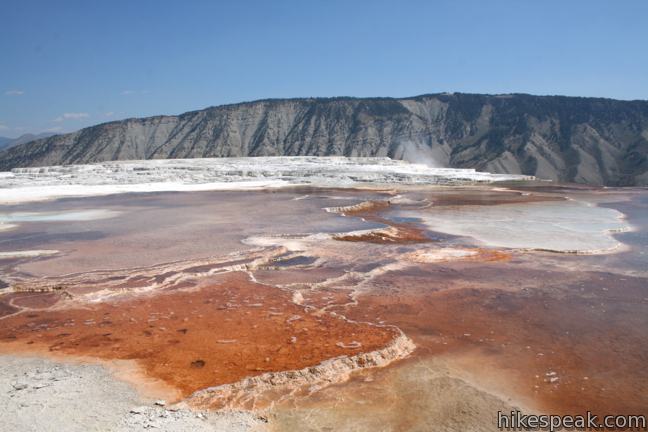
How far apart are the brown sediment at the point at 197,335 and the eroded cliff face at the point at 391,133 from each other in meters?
55.9

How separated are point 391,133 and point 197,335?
7369cm

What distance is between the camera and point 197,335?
6.18m

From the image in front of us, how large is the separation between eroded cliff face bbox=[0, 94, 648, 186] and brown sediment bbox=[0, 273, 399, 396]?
55.9 m

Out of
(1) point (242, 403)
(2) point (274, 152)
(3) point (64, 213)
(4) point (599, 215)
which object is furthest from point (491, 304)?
(2) point (274, 152)

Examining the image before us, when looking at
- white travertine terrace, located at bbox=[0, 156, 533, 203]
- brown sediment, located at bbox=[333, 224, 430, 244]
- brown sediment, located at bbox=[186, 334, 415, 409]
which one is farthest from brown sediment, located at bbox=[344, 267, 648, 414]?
white travertine terrace, located at bbox=[0, 156, 533, 203]

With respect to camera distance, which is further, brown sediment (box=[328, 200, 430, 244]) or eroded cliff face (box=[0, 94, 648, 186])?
eroded cliff face (box=[0, 94, 648, 186])

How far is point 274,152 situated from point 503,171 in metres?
34.8

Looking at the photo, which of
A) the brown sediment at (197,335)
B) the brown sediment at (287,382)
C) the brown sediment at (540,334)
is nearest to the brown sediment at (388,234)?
the brown sediment at (540,334)

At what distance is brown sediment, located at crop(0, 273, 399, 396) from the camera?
5.29 meters

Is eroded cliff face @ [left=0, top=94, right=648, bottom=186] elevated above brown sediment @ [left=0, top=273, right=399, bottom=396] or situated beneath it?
elevated above

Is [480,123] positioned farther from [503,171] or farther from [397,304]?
[397,304]

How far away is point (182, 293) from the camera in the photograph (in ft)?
26.2

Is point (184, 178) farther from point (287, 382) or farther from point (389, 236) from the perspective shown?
point (287, 382)

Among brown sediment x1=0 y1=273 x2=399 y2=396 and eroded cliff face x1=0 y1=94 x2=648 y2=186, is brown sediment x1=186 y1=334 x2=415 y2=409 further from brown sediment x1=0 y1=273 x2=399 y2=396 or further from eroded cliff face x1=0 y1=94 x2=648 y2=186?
eroded cliff face x1=0 y1=94 x2=648 y2=186
